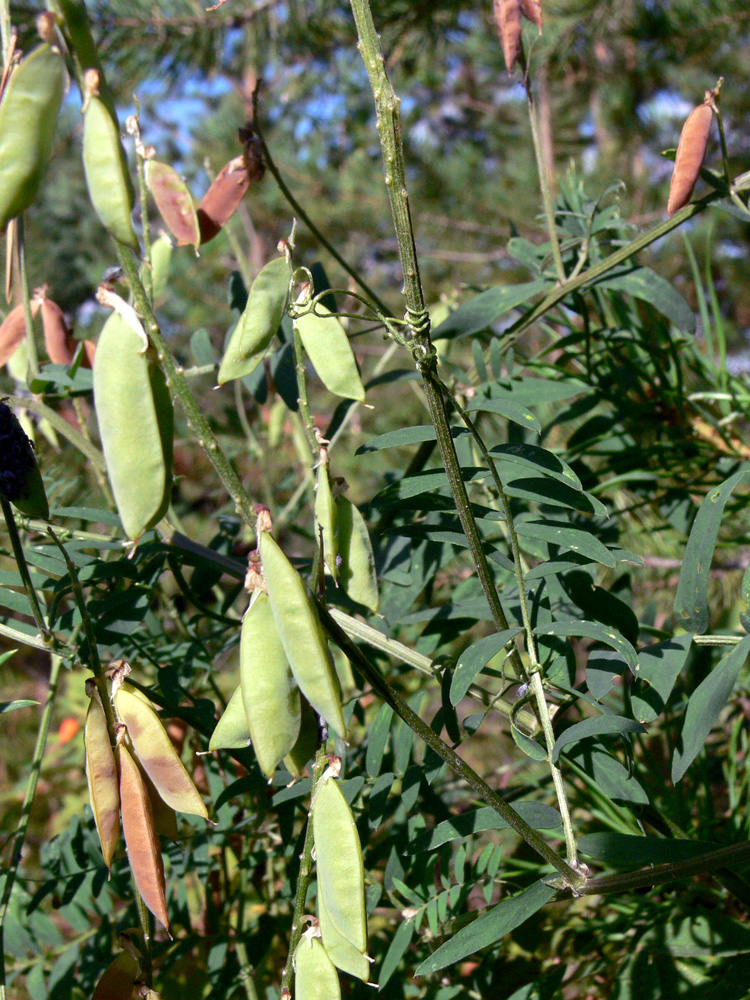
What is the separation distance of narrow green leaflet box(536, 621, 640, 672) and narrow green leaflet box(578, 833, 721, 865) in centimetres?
5

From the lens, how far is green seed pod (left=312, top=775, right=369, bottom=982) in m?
0.25

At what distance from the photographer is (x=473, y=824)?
319mm

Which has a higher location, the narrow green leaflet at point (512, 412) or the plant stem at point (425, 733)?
the narrow green leaflet at point (512, 412)

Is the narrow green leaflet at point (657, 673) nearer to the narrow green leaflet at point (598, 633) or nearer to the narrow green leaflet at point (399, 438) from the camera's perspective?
the narrow green leaflet at point (598, 633)

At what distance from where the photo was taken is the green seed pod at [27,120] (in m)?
0.21

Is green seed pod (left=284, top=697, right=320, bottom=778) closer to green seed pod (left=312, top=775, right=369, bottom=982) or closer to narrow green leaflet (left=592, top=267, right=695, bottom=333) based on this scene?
green seed pod (left=312, top=775, right=369, bottom=982)

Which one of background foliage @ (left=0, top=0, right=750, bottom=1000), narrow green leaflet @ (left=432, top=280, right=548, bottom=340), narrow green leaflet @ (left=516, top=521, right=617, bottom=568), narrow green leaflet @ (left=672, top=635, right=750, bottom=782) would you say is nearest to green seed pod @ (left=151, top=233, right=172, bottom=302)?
background foliage @ (left=0, top=0, right=750, bottom=1000)

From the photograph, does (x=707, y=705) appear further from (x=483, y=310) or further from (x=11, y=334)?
(x=11, y=334)

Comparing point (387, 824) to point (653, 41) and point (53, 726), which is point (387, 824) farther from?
point (653, 41)

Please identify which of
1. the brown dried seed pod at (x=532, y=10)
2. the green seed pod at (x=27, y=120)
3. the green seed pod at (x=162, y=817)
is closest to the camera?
the green seed pod at (x=27, y=120)

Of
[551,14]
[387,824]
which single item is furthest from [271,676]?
[551,14]

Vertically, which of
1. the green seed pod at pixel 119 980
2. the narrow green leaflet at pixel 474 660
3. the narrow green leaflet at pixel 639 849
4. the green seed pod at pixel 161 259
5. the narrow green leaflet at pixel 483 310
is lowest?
the green seed pod at pixel 119 980

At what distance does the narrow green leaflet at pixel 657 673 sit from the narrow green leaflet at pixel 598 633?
12mm

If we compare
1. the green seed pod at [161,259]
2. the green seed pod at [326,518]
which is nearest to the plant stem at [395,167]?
the green seed pod at [326,518]
